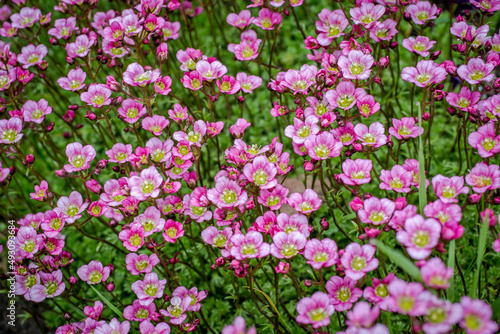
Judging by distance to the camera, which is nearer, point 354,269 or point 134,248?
point 354,269

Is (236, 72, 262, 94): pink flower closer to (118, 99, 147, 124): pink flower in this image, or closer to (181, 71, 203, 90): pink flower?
(181, 71, 203, 90): pink flower

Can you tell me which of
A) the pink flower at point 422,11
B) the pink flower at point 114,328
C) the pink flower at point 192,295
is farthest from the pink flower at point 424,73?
the pink flower at point 114,328

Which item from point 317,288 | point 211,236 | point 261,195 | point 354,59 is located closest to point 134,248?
point 211,236

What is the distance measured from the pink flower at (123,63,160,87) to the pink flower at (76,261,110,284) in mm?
1174

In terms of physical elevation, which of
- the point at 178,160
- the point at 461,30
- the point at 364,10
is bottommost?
the point at 178,160

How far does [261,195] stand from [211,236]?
408mm

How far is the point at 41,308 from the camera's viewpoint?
12.3 ft

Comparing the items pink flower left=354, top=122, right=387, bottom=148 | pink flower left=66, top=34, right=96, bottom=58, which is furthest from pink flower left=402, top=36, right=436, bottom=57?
pink flower left=66, top=34, right=96, bottom=58

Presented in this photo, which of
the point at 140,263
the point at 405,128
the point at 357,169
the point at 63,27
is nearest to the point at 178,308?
the point at 140,263

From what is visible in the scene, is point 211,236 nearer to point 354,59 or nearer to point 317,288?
point 317,288

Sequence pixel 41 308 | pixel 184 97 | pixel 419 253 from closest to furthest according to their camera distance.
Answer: pixel 419 253, pixel 41 308, pixel 184 97

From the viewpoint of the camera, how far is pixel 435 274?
1.77 meters

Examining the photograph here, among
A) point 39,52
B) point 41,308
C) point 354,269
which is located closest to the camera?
point 354,269

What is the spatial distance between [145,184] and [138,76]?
32.1 inches
